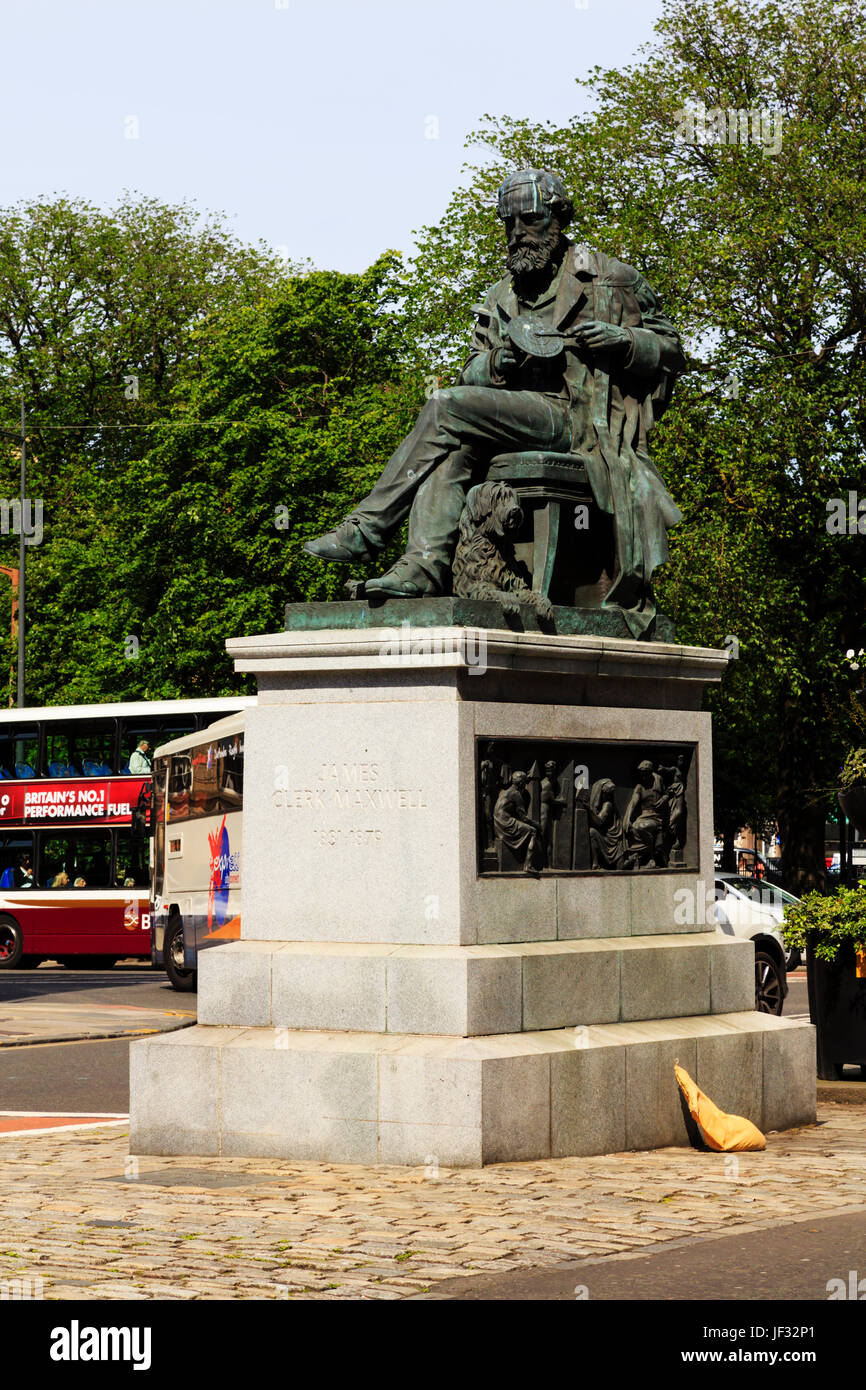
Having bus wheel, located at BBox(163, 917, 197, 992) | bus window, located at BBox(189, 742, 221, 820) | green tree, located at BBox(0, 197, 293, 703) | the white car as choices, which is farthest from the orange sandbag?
green tree, located at BBox(0, 197, 293, 703)

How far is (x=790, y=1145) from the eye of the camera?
10.4m

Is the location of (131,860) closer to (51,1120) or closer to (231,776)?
(231,776)

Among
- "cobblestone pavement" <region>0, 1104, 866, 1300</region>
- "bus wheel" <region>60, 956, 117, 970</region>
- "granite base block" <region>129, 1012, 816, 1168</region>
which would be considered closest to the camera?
"cobblestone pavement" <region>0, 1104, 866, 1300</region>

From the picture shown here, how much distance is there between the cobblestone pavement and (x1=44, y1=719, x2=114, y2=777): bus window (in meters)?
22.1

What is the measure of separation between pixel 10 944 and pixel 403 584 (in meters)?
25.8

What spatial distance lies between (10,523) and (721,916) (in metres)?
33.6

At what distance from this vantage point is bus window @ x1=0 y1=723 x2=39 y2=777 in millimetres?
33281

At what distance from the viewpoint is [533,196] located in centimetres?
1108

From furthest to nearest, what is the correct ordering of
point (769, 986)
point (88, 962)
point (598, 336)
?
point (88, 962) → point (769, 986) → point (598, 336)

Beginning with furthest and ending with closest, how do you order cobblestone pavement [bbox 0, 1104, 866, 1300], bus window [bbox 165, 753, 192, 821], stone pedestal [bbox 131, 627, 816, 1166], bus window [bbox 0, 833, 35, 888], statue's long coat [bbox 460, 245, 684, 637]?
bus window [bbox 0, 833, 35, 888] < bus window [bbox 165, 753, 192, 821] < statue's long coat [bbox 460, 245, 684, 637] < stone pedestal [bbox 131, 627, 816, 1166] < cobblestone pavement [bbox 0, 1104, 866, 1300]

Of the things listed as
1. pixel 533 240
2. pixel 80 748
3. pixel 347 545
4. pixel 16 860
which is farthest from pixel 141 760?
pixel 533 240

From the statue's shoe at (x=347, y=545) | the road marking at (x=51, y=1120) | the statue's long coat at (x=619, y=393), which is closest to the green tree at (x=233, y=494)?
the road marking at (x=51, y=1120)

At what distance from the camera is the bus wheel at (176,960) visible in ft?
91.1

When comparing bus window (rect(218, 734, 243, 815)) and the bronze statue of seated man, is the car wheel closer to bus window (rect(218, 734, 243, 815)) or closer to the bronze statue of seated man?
bus window (rect(218, 734, 243, 815))
